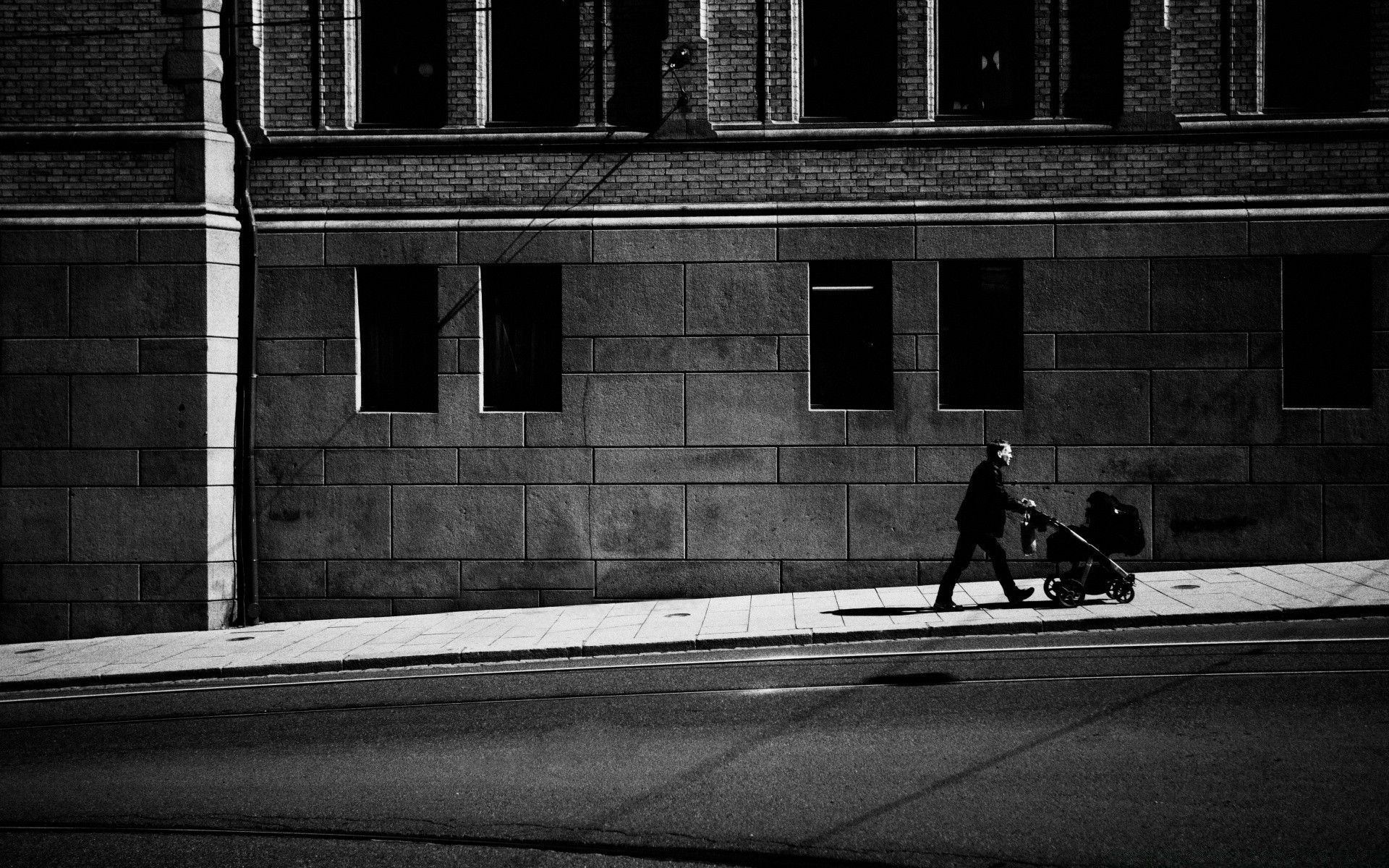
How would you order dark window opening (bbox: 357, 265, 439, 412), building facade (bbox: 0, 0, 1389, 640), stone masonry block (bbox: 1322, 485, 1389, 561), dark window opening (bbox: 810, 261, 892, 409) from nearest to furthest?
1. stone masonry block (bbox: 1322, 485, 1389, 561)
2. building facade (bbox: 0, 0, 1389, 640)
3. dark window opening (bbox: 810, 261, 892, 409)
4. dark window opening (bbox: 357, 265, 439, 412)

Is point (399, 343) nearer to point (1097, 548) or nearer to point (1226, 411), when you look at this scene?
point (1097, 548)

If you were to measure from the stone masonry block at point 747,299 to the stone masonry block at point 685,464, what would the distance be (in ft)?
4.86

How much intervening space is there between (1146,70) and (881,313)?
4.28 metres

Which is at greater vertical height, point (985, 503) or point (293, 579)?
point (985, 503)

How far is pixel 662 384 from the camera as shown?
43.9ft

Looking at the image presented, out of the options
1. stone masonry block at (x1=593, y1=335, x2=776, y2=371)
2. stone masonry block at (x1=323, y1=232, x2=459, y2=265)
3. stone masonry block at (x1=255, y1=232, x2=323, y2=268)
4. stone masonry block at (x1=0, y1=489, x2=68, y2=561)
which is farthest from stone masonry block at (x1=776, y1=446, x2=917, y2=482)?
stone masonry block at (x1=0, y1=489, x2=68, y2=561)

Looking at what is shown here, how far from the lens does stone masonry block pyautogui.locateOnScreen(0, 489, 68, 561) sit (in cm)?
1313

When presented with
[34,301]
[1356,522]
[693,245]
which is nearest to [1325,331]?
[1356,522]

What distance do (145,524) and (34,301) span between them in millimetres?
3010

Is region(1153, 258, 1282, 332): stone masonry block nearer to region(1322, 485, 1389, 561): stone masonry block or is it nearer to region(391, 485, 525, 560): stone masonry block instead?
region(1322, 485, 1389, 561): stone masonry block

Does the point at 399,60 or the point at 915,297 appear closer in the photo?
the point at 915,297

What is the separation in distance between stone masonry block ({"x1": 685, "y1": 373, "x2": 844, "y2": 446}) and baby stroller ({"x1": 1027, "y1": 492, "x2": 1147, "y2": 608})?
306 cm

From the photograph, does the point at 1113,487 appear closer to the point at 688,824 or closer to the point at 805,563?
the point at 805,563

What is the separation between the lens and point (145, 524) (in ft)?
42.9
